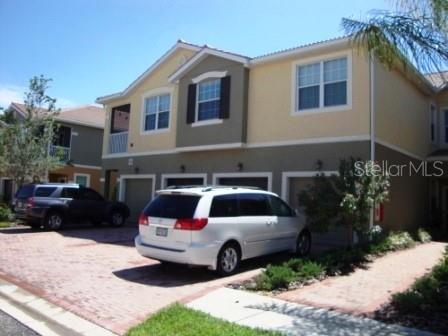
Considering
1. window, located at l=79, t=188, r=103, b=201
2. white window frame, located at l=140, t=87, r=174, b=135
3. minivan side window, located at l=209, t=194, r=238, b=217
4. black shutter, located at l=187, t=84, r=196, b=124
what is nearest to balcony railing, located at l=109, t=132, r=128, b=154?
white window frame, located at l=140, t=87, r=174, b=135

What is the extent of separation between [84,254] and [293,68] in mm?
9136

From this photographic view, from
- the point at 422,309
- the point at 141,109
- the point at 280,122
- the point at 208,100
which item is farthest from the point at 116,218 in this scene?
the point at 422,309

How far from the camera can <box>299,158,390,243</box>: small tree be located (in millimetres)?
11070

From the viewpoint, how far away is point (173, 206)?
30.6 ft

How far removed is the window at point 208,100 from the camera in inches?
670

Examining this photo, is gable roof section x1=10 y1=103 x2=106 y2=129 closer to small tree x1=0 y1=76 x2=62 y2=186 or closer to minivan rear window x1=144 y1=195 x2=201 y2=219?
small tree x1=0 y1=76 x2=62 y2=186

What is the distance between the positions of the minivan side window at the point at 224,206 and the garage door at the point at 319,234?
13.1ft

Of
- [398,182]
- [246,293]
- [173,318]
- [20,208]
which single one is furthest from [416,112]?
[20,208]

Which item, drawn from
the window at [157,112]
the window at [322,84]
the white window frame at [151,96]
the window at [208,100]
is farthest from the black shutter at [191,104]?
the window at [322,84]

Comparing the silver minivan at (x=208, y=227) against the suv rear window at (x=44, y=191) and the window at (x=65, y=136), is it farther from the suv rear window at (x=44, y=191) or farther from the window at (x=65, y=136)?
the window at (x=65, y=136)

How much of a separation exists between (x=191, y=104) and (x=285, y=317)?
1253cm

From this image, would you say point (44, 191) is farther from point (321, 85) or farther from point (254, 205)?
point (321, 85)

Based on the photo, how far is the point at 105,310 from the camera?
6883 mm

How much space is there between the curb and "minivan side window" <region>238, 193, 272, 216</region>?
174 inches
